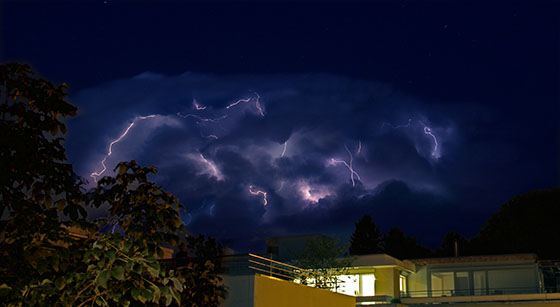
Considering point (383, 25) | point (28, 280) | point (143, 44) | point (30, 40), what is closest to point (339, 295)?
point (28, 280)

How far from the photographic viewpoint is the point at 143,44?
47.4 m

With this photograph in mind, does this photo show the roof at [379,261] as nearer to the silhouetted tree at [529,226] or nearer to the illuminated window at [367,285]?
the illuminated window at [367,285]

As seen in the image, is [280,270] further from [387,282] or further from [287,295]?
[387,282]

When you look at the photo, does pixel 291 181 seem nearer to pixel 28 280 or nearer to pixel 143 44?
pixel 143 44

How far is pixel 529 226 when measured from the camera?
123 ft

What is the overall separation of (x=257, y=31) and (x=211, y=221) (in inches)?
774

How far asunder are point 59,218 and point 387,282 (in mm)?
22477

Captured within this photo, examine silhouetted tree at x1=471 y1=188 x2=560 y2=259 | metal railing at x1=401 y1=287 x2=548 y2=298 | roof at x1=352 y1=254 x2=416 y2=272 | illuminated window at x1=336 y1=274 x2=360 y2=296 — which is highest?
silhouetted tree at x1=471 y1=188 x2=560 y2=259

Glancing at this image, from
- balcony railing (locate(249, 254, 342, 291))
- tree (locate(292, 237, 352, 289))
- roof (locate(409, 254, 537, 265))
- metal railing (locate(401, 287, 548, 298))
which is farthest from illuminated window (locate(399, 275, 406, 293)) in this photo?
balcony railing (locate(249, 254, 342, 291))

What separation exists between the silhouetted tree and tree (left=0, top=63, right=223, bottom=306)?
36.1 meters

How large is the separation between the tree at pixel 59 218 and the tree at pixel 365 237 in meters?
50.8

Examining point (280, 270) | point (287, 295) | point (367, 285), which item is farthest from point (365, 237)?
point (287, 295)

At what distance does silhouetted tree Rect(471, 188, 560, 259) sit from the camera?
36.4 metres

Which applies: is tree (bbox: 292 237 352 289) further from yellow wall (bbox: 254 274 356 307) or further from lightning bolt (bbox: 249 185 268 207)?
lightning bolt (bbox: 249 185 268 207)
